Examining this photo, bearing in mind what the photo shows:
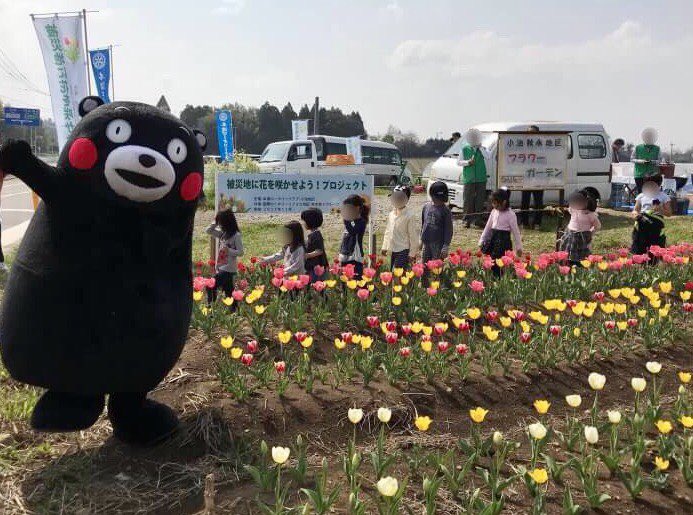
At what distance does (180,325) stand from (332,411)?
1.04 m

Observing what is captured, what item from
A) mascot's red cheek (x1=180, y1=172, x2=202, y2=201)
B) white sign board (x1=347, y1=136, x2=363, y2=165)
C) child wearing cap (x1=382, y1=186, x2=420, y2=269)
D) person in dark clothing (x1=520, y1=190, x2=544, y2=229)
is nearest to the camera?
mascot's red cheek (x1=180, y1=172, x2=202, y2=201)

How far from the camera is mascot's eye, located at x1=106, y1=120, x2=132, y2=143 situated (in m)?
2.94

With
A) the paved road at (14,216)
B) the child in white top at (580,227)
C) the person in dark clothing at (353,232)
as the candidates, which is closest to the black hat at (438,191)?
the person in dark clothing at (353,232)

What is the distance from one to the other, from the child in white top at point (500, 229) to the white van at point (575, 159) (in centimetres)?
586

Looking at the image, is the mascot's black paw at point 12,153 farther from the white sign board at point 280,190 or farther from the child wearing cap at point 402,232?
the white sign board at point 280,190

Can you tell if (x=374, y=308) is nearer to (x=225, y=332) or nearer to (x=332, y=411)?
(x=225, y=332)

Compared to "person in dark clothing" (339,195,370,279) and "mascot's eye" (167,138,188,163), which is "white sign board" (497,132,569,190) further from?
"mascot's eye" (167,138,188,163)

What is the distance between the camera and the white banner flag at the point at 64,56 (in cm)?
1014

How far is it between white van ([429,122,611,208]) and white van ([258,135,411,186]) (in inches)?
253

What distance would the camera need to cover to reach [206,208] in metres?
16.4

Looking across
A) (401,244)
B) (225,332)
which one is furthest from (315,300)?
(401,244)

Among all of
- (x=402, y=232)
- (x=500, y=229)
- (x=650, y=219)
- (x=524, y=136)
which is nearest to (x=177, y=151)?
(x=402, y=232)

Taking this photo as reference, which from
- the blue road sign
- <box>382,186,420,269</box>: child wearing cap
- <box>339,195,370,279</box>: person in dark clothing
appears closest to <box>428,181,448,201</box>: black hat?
<box>382,186,420,269</box>: child wearing cap

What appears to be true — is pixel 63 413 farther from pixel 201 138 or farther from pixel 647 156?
pixel 647 156
